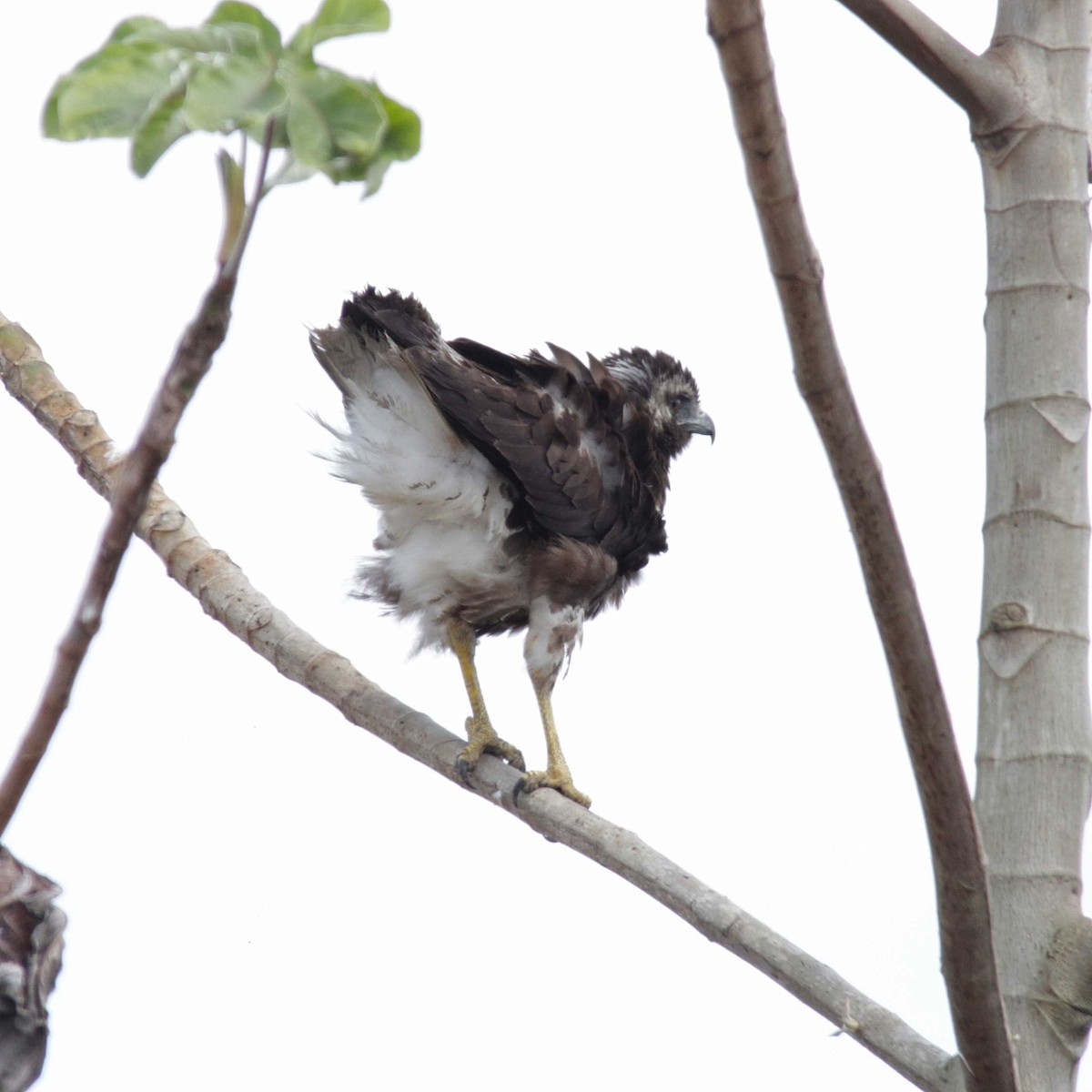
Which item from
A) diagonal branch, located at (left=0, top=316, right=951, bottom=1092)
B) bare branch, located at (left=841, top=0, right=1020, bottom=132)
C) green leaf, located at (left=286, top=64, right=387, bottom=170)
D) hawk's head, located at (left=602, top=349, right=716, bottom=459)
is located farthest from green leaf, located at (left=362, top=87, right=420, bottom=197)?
hawk's head, located at (left=602, top=349, right=716, bottom=459)

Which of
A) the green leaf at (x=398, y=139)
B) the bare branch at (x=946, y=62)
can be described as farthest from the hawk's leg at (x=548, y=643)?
the green leaf at (x=398, y=139)

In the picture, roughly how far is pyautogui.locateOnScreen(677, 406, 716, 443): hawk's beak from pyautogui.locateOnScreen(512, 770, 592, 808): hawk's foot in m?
1.73

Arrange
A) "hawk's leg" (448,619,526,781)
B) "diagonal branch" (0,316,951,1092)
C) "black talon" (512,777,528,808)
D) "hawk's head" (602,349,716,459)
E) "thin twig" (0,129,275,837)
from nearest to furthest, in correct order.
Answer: "thin twig" (0,129,275,837) < "diagonal branch" (0,316,951,1092) < "black talon" (512,777,528,808) < "hawk's leg" (448,619,526,781) < "hawk's head" (602,349,716,459)

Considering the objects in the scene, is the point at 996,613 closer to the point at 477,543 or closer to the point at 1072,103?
the point at 1072,103

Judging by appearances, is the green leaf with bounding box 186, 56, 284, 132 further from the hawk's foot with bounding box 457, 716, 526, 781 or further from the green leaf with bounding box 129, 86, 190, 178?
the hawk's foot with bounding box 457, 716, 526, 781

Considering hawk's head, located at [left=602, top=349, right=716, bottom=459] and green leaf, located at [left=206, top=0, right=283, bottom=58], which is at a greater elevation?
hawk's head, located at [left=602, top=349, right=716, bottom=459]

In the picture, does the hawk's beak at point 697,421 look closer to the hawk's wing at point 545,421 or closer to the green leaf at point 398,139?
the hawk's wing at point 545,421

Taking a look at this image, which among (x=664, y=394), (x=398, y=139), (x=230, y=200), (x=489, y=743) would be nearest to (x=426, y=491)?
(x=489, y=743)

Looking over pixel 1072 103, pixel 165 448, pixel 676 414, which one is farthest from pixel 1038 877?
pixel 676 414

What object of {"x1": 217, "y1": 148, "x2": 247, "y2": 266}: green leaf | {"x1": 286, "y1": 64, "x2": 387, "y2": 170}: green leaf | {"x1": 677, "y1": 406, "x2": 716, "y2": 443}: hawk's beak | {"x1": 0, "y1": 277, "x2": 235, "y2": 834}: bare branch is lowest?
{"x1": 0, "y1": 277, "x2": 235, "y2": 834}: bare branch

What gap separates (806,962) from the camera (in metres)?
2.80

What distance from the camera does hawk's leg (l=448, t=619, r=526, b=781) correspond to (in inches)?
172

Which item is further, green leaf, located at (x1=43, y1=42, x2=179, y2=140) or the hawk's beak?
the hawk's beak

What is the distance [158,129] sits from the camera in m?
1.31
